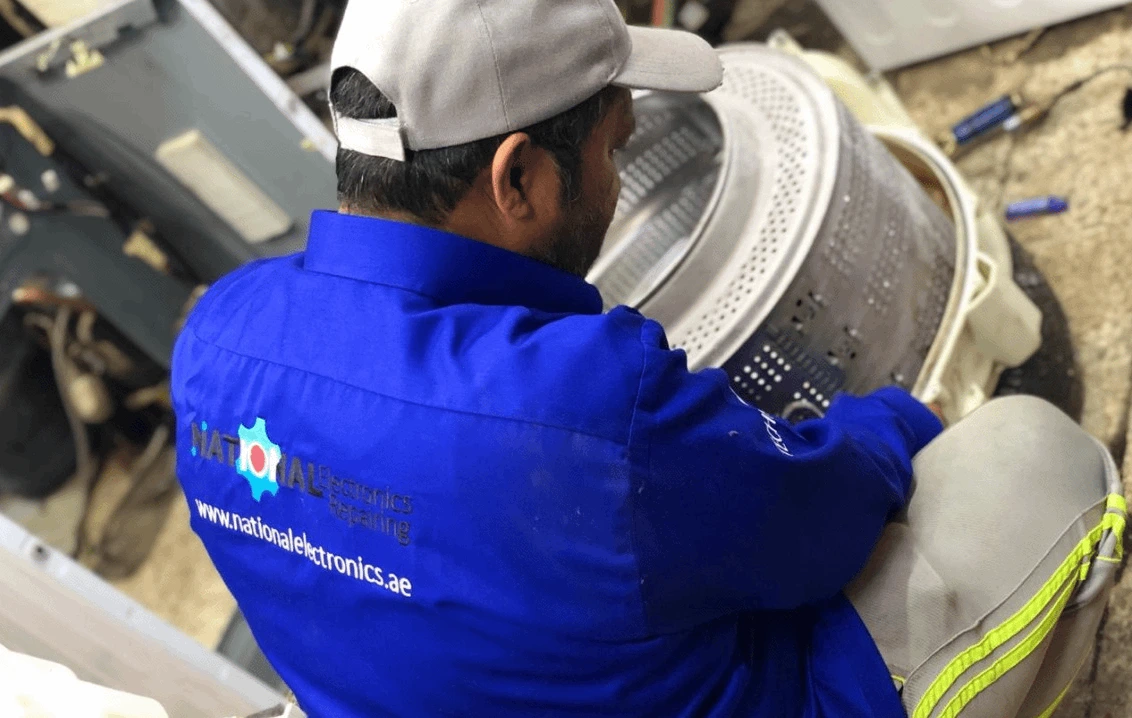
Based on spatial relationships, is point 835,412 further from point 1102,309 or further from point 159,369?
point 159,369

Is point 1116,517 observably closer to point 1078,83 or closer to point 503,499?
point 503,499

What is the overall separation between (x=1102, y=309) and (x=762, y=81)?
1.97 feet

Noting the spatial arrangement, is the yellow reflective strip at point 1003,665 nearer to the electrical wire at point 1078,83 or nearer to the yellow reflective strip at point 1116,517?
the yellow reflective strip at point 1116,517

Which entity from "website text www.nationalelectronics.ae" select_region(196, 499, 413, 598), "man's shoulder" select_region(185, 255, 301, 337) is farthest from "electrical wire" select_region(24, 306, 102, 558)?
"website text www.nationalelectronics.ae" select_region(196, 499, 413, 598)

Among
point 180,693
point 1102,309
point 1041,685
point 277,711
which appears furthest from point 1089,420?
point 180,693

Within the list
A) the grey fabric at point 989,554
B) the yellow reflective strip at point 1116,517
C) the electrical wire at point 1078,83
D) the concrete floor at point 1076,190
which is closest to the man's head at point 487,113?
the grey fabric at point 989,554

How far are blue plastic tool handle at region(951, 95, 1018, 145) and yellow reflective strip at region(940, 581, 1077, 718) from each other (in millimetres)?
1005

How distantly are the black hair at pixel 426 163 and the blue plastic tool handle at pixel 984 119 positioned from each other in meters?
1.06

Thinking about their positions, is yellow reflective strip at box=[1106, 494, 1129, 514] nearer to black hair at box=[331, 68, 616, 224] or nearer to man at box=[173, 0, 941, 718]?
man at box=[173, 0, 941, 718]

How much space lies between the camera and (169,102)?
61.9 inches

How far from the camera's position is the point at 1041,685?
997mm

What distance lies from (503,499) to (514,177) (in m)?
0.28

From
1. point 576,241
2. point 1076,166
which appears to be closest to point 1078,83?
point 1076,166

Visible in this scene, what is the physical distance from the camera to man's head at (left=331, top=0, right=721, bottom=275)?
2.58 feet
